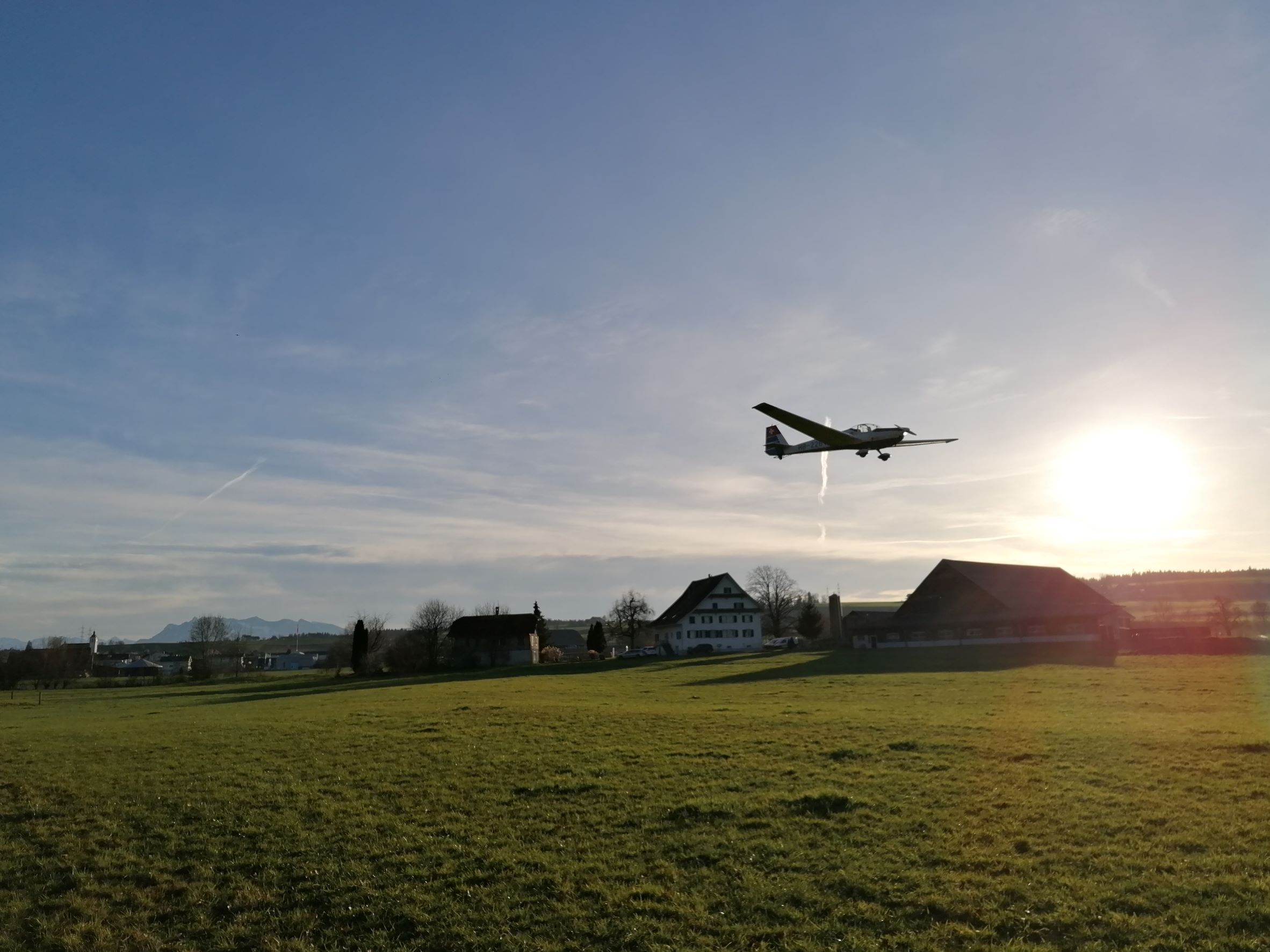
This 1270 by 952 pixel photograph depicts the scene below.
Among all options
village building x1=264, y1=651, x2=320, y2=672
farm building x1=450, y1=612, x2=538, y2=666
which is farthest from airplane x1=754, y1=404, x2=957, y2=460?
village building x1=264, y1=651, x2=320, y2=672

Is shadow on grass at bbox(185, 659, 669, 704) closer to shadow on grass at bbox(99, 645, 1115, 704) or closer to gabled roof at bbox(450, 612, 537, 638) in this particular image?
shadow on grass at bbox(99, 645, 1115, 704)

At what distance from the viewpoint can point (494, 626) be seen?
339 feet

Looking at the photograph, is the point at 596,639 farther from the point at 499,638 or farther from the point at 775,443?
the point at 775,443

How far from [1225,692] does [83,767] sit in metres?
36.6

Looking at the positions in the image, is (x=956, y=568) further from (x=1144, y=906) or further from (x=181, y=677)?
(x=181, y=677)

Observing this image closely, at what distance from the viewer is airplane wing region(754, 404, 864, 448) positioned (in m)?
17.8

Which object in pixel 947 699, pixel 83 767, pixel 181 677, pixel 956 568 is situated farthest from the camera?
pixel 181 677

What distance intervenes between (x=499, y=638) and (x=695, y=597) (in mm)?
25794

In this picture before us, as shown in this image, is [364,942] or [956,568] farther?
[956,568]

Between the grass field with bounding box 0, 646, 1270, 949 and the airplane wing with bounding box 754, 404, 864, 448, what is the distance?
7.21 meters

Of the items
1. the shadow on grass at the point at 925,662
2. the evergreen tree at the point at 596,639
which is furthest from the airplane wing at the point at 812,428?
the evergreen tree at the point at 596,639

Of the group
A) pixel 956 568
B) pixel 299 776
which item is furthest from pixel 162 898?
pixel 956 568

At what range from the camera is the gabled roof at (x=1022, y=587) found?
69.8m

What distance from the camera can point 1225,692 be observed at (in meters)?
30.1
